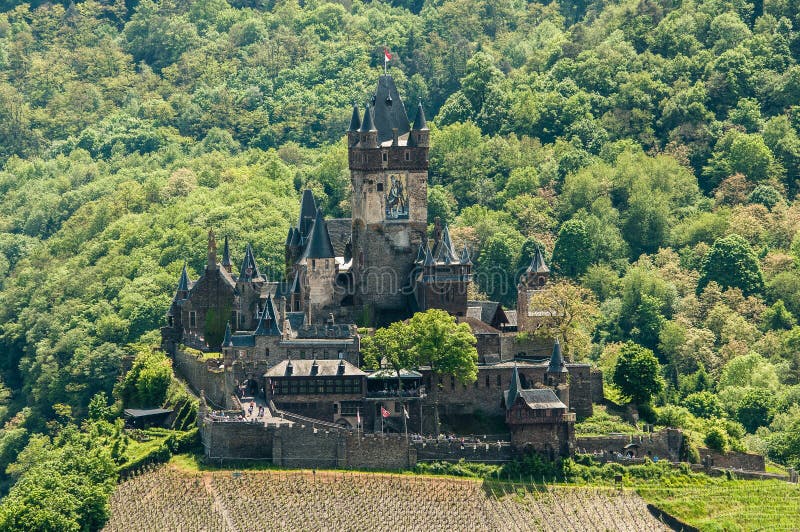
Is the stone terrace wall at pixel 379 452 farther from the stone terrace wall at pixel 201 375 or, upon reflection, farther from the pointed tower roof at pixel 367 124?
the pointed tower roof at pixel 367 124

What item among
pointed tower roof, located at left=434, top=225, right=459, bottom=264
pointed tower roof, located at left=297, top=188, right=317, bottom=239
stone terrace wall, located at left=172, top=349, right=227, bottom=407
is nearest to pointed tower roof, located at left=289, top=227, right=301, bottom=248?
pointed tower roof, located at left=297, top=188, right=317, bottom=239

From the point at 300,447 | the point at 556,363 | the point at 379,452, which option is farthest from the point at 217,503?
the point at 556,363

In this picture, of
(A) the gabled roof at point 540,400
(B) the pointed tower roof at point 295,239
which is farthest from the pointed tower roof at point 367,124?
(A) the gabled roof at point 540,400

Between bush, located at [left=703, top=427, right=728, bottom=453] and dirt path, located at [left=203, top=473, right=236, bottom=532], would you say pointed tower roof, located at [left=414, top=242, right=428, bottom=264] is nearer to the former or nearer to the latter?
bush, located at [left=703, top=427, right=728, bottom=453]

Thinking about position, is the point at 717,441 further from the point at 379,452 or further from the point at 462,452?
the point at 379,452

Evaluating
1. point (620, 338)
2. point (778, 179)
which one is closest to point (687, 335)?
point (620, 338)

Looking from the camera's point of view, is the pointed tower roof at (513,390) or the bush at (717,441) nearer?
the pointed tower roof at (513,390)

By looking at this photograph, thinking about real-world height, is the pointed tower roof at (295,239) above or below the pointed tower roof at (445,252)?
above
